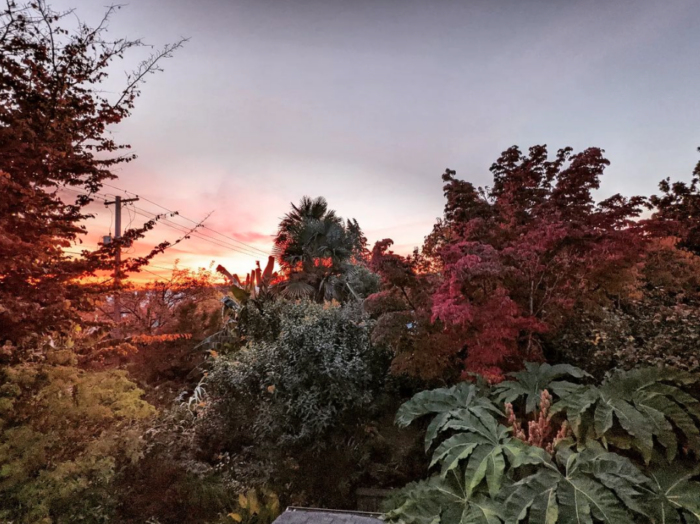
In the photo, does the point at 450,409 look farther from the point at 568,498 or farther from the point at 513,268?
the point at 513,268

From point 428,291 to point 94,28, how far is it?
17.6ft

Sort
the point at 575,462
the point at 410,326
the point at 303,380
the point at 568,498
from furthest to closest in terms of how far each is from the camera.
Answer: the point at 303,380, the point at 410,326, the point at 575,462, the point at 568,498

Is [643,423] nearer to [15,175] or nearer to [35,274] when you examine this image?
[35,274]

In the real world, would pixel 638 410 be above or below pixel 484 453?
above

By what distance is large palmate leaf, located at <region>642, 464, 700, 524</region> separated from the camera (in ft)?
9.25

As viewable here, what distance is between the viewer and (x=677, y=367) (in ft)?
13.0

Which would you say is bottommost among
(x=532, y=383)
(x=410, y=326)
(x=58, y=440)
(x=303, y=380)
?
(x=58, y=440)

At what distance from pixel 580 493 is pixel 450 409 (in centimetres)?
150

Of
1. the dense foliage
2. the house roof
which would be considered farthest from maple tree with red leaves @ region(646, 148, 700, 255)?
the house roof

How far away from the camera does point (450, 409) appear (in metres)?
4.17

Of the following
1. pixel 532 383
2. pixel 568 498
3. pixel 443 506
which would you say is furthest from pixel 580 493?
pixel 532 383

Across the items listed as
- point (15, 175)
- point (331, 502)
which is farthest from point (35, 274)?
point (331, 502)

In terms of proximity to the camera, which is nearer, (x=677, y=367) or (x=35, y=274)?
(x=35, y=274)

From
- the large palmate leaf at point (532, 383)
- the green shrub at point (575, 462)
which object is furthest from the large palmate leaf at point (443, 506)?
the large palmate leaf at point (532, 383)
